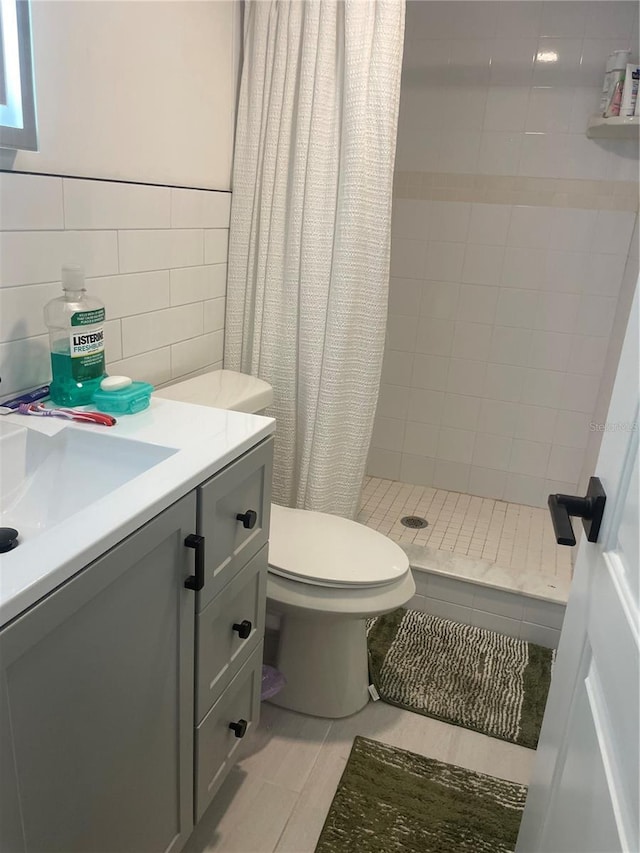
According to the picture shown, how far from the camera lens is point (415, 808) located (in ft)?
4.91

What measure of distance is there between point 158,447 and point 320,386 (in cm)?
91

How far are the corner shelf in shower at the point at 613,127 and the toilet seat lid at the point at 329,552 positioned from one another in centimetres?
164

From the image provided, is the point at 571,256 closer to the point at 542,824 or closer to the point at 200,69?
the point at 200,69

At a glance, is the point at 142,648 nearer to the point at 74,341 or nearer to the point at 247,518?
the point at 247,518

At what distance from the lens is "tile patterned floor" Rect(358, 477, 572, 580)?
2340 millimetres

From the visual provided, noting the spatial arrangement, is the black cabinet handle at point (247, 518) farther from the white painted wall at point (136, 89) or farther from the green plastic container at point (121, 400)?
the white painted wall at point (136, 89)

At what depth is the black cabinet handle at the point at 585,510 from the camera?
0.88 metres

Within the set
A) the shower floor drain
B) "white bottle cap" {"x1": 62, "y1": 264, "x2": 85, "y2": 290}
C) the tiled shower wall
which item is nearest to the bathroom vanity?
"white bottle cap" {"x1": 62, "y1": 264, "x2": 85, "y2": 290}

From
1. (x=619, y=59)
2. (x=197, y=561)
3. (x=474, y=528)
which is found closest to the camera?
(x=197, y=561)

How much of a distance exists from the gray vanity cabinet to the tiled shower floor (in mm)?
1292

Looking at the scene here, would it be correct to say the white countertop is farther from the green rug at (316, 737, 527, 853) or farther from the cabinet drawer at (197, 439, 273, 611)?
the green rug at (316, 737, 527, 853)

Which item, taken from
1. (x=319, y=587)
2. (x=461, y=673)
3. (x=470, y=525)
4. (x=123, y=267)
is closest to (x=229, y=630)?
(x=319, y=587)

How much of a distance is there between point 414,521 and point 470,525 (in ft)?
0.74

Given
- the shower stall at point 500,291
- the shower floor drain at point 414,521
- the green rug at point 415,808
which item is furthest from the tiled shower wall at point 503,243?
the green rug at point 415,808
